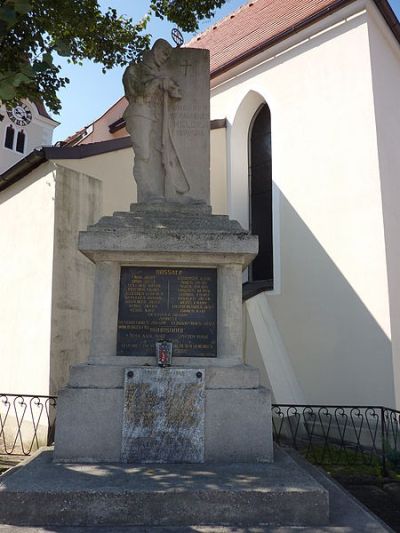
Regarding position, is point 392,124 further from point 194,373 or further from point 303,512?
point 303,512

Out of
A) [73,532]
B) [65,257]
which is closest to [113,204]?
[65,257]

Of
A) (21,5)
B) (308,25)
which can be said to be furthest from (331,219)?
(21,5)

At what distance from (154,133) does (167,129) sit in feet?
0.50

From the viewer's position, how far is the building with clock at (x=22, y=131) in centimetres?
2630

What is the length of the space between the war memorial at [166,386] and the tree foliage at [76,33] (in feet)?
8.40

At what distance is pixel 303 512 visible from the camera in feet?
9.90

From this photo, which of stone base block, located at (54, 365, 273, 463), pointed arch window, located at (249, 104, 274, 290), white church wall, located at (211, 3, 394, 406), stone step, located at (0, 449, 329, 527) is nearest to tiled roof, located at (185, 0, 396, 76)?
white church wall, located at (211, 3, 394, 406)

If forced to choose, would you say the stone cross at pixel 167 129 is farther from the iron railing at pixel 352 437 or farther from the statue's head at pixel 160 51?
the iron railing at pixel 352 437

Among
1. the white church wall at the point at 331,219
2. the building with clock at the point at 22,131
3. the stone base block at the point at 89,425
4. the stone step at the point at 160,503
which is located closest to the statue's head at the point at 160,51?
the stone base block at the point at 89,425

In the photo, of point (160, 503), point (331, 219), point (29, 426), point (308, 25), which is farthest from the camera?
point (308, 25)

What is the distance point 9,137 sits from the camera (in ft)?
88.1

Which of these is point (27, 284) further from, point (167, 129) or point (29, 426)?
point (167, 129)

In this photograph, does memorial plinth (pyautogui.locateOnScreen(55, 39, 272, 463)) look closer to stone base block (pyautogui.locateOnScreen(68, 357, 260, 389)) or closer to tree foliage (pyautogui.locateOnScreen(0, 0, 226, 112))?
stone base block (pyautogui.locateOnScreen(68, 357, 260, 389))

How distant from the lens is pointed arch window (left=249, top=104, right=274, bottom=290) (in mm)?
11086
